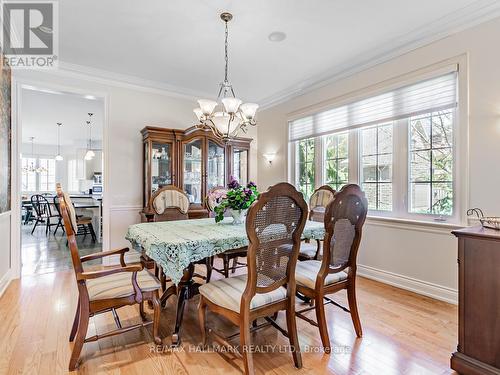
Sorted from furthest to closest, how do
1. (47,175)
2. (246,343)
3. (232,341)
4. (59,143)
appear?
(47,175) < (59,143) < (232,341) < (246,343)

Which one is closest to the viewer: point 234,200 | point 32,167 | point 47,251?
point 234,200

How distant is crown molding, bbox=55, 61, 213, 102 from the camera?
3621mm

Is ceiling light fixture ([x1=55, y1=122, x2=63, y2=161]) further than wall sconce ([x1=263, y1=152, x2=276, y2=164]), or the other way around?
ceiling light fixture ([x1=55, y1=122, x2=63, y2=161])

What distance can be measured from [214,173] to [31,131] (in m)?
6.57

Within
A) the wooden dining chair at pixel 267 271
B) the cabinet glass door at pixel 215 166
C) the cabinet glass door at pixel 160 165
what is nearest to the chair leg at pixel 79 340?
the wooden dining chair at pixel 267 271

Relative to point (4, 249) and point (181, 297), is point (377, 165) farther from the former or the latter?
point (4, 249)

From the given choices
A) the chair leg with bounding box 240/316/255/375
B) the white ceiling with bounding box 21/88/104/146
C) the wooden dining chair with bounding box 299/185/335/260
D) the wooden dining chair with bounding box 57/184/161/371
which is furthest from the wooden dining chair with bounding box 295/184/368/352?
the white ceiling with bounding box 21/88/104/146

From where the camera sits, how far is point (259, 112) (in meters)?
5.32

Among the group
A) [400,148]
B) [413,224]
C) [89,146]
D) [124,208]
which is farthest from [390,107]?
[89,146]

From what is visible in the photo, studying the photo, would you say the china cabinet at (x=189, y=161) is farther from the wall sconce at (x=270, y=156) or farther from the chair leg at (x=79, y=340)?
the chair leg at (x=79, y=340)

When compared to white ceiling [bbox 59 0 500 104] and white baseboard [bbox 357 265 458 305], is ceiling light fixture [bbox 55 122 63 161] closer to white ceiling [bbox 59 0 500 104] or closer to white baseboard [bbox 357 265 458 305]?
white ceiling [bbox 59 0 500 104]

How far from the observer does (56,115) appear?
6160 mm

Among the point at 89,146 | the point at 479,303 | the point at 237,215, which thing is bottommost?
the point at 479,303

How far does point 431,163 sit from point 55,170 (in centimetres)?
1127
